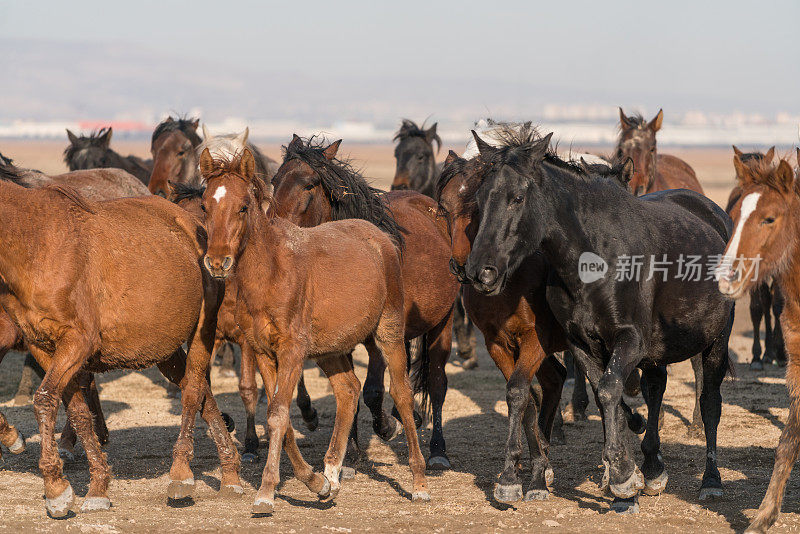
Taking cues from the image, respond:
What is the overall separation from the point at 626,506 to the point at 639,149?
6313 millimetres

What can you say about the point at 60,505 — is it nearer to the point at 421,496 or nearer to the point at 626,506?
the point at 421,496

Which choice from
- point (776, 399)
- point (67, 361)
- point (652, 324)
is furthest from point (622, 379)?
point (776, 399)

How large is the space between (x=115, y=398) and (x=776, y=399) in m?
7.07

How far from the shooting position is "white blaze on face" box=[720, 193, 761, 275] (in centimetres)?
494

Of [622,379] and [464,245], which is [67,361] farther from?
[622,379]

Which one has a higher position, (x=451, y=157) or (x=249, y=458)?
(x=451, y=157)

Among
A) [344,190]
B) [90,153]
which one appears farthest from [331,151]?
[90,153]

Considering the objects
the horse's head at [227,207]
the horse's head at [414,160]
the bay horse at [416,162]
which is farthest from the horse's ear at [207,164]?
the horse's head at [414,160]

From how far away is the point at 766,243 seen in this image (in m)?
4.96

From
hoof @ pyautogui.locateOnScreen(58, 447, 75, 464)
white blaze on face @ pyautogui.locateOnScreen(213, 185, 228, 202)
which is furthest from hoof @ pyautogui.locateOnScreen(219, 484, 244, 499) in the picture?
white blaze on face @ pyautogui.locateOnScreen(213, 185, 228, 202)

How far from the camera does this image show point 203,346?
20.5ft

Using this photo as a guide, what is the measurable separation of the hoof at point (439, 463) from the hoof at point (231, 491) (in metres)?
1.69

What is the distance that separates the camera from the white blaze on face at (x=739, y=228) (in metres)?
4.94

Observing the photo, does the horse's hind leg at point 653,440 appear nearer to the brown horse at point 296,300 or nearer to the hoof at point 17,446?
the brown horse at point 296,300
